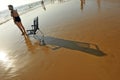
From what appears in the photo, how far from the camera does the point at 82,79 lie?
5816mm

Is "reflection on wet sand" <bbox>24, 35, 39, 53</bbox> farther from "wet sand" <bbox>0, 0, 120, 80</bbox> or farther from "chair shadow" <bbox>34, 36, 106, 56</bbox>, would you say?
"chair shadow" <bbox>34, 36, 106, 56</bbox>

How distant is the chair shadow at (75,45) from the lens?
7.45m

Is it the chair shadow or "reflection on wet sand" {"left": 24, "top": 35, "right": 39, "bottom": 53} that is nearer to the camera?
the chair shadow

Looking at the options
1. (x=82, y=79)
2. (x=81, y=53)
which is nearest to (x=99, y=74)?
(x=82, y=79)

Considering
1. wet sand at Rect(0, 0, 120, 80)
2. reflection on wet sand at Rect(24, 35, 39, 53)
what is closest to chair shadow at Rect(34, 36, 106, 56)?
wet sand at Rect(0, 0, 120, 80)

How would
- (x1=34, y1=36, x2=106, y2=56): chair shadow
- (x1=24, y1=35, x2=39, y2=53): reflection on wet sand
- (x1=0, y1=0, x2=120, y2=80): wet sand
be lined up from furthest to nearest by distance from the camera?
1. (x1=24, y1=35, x2=39, y2=53): reflection on wet sand
2. (x1=34, y1=36, x2=106, y2=56): chair shadow
3. (x1=0, y1=0, x2=120, y2=80): wet sand

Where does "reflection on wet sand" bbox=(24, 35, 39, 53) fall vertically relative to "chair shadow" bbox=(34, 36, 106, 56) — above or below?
below

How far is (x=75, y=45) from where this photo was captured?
28.0 feet

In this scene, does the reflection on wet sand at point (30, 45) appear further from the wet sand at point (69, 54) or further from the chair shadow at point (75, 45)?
the chair shadow at point (75, 45)

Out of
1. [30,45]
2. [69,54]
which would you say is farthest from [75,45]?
[30,45]

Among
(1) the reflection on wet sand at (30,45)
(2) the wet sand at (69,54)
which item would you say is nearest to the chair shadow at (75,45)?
(2) the wet sand at (69,54)

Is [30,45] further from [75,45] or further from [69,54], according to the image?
[69,54]

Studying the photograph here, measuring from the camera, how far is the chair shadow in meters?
7.45

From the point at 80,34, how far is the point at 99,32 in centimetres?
87
